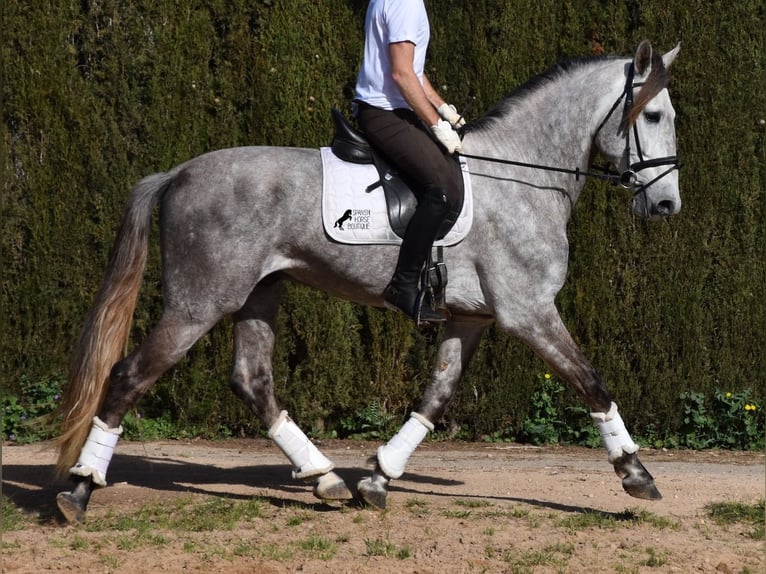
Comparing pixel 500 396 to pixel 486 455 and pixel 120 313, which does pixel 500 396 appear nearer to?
pixel 486 455

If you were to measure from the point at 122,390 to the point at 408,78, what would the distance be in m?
2.17

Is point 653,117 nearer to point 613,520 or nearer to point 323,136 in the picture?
point 613,520

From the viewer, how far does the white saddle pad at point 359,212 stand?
18.3ft

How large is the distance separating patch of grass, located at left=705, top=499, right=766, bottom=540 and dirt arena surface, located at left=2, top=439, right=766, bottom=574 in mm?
61

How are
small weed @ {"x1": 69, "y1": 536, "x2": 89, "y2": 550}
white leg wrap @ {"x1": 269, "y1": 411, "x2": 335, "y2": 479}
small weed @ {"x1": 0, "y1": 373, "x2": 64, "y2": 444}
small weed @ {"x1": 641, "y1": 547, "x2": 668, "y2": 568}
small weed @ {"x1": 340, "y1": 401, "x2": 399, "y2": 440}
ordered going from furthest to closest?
small weed @ {"x1": 340, "y1": 401, "x2": 399, "y2": 440}, small weed @ {"x1": 0, "y1": 373, "x2": 64, "y2": 444}, white leg wrap @ {"x1": 269, "y1": 411, "x2": 335, "y2": 479}, small weed @ {"x1": 69, "y1": 536, "x2": 89, "y2": 550}, small weed @ {"x1": 641, "y1": 547, "x2": 668, "y2": 568}

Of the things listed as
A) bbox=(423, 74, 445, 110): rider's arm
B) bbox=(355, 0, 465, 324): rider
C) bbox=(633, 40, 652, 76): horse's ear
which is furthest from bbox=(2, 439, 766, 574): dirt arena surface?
bbox=(633, 40, 652, 76): horse's ear

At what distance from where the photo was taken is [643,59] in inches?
223

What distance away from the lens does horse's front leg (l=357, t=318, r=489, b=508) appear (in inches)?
229

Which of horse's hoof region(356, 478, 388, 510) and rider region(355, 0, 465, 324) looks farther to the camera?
horse's hoof region(356, 478, 388, 510)

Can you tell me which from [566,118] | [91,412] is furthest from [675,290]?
[91,412]

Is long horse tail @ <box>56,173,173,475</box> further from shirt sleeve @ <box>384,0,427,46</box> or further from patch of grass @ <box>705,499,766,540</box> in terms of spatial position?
patch of grass @ <box>705,499,766,540</box>

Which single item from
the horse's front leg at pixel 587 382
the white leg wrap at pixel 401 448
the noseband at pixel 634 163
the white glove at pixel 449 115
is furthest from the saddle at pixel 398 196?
the noseband at pixel 634 163

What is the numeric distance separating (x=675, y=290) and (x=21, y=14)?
5380mm

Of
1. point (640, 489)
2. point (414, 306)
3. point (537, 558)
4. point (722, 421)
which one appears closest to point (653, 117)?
point (414, 306)
